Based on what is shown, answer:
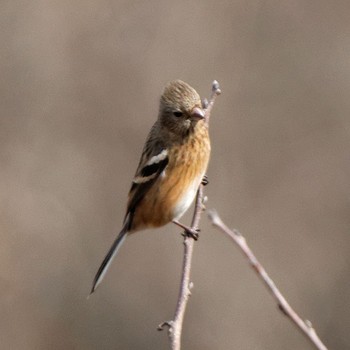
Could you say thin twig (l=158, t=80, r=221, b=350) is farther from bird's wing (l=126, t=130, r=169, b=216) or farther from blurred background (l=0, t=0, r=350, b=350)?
blurred background (l=0, t=0, r=350, b=350)

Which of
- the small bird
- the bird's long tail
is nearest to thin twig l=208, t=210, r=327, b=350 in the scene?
the small bird

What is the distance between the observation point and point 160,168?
6.07m

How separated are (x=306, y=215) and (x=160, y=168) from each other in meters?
4.89

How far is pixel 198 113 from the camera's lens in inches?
227

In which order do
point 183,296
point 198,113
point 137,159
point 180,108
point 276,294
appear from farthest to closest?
point 137,159 < point 180,108 < point 198,113 < point 183,296 < point 276,294

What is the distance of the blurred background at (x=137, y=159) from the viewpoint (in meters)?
9.98

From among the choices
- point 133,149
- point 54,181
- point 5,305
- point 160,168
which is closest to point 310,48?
point 133,149

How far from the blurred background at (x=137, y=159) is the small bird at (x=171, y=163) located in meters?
3.68

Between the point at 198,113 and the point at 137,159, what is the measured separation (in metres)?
4.91

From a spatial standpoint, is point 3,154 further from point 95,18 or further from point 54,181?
point 95,18

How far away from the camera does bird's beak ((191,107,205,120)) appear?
5.73 meters

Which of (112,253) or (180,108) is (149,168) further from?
(112,253)

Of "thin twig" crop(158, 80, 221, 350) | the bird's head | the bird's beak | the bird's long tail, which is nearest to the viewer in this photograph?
"thin twig" crop(158, 80, 221, 350)

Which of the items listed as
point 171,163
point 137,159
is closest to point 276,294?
point 171,163
